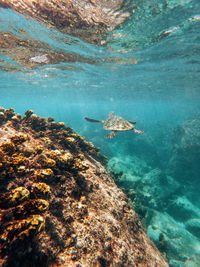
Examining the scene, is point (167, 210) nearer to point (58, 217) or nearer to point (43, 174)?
point (58, 217)

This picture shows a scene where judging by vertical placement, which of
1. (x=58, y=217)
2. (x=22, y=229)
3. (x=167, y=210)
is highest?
(x=22, y=229)

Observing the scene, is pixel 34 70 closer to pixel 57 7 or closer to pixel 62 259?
pixel 57 7

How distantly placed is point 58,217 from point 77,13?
10.3m

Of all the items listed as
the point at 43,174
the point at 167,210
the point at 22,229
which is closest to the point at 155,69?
the point at 167,210

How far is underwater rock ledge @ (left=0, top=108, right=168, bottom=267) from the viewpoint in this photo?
5.85ft

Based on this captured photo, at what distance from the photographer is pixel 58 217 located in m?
2.52

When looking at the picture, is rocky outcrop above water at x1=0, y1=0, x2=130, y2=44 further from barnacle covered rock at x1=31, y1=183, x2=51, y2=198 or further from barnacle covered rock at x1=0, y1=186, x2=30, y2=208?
barnacle covered rock at x1=0, y1=186, x2=30, y2=208

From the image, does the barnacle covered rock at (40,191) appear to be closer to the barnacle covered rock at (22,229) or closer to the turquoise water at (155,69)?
the barnacle covered rock at (22,229)

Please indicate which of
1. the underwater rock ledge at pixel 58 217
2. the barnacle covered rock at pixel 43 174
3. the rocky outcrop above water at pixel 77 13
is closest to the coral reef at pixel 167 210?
the underwater rock ledge at pixel 58 217

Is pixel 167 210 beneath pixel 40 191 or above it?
beneath

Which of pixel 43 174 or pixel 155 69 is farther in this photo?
pixel 155 69

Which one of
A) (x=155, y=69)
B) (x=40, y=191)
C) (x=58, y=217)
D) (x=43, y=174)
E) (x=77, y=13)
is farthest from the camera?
(x=155, y=69)

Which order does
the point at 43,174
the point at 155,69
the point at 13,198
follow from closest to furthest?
the point at 13,198
the point at 43,174
the point at 155,69

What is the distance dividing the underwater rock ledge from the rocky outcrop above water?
7.72 meters
